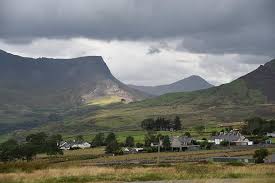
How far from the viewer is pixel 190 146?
18700 centimetres

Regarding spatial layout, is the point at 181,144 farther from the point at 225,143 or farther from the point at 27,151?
the point at 27,151

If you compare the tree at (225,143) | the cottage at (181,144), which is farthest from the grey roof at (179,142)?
the tree at (225,143)

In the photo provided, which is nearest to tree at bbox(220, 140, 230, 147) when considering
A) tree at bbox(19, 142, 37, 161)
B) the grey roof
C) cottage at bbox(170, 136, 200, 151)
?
cottage at bbox(170, 136, 200, 151)

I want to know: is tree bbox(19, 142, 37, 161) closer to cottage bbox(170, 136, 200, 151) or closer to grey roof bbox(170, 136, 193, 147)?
cottage bbox(170, 136, 200, 151)

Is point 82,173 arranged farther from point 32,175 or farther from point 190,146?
point 190,146

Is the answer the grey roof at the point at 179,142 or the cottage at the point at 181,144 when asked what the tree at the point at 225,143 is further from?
the grey roof at the point at 179,142

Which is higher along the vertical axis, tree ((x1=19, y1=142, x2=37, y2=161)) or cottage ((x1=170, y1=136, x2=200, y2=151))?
cottage ((x1=170, y1=136, x2=200, y2=151))

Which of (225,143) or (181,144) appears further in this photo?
(225,143)

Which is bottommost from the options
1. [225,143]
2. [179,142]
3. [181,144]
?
[181,144]

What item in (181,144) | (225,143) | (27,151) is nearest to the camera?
(27,151)

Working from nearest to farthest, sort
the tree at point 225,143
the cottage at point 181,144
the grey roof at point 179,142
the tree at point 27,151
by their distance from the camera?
the tree at point 27,151 → the cottage at point 181,144 → the grey roof at point 179,142 → the tree at point 225,143

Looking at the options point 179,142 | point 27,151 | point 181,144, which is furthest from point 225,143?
point 27,151

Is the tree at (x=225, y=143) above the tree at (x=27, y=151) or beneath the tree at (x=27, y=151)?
above

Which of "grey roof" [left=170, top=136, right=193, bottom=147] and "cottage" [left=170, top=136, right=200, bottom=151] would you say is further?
"grey roof" [left=170, top=136, right=193, bottom=147]
